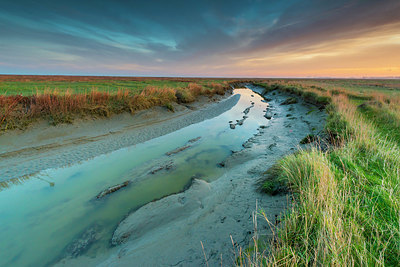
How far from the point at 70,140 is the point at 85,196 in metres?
4.76

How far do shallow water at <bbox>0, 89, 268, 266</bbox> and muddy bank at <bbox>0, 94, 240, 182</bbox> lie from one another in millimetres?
689

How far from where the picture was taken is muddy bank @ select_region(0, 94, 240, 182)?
6.09 meters

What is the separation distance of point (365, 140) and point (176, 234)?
5.73 metres

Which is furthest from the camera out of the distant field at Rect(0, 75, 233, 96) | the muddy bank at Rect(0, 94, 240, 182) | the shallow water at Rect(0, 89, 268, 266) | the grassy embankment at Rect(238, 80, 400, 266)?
the distant field at Rect(0, 75, 233, 96)

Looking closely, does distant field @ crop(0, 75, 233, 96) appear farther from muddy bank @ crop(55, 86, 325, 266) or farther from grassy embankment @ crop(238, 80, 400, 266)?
grassy embankment @ crop(238, 80, 400, 266)

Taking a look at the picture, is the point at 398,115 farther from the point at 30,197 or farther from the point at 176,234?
the point at 30,197

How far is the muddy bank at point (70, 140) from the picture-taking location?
20.0 ft

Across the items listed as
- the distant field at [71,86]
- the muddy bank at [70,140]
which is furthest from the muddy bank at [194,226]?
the distant field at [71,86]

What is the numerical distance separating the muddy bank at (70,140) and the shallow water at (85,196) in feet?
2.26

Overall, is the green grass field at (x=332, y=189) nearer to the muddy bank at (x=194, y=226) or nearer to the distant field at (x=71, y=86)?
the muddy bank at (x=194, y=226)

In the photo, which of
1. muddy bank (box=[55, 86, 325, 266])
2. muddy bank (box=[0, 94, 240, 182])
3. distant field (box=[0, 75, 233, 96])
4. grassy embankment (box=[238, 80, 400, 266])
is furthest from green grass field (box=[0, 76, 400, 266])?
distant field (box=[0, 75, 233, 96])

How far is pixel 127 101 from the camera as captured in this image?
12.4m

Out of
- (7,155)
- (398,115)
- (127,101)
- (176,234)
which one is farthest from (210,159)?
(398,115)

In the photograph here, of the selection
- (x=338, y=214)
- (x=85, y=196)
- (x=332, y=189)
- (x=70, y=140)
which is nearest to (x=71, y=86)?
(x=70, y=140)
